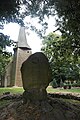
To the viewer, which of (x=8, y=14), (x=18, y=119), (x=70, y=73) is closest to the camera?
(x=18, y=119)

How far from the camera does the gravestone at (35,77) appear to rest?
6541 millimetres

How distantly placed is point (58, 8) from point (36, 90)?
183 inches

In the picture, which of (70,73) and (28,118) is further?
(70,73)

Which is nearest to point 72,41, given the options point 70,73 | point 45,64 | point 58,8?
point 58,8

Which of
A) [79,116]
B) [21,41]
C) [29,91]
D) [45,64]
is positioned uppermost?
[21,41]

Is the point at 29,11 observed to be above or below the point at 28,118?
above

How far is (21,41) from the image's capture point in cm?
5912

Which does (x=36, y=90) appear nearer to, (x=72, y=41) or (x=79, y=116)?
(x=79, y=116)

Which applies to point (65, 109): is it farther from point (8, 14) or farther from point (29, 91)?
point (8, 14)

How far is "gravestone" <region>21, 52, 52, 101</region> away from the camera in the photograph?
6.54m

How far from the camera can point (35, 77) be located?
653 cm

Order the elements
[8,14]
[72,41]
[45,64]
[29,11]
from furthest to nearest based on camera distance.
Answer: [72,41], [29,11], [8,14], [45,64]

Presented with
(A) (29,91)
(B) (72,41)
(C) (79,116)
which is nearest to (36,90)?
(A) (29,91)

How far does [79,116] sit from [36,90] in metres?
1.36
